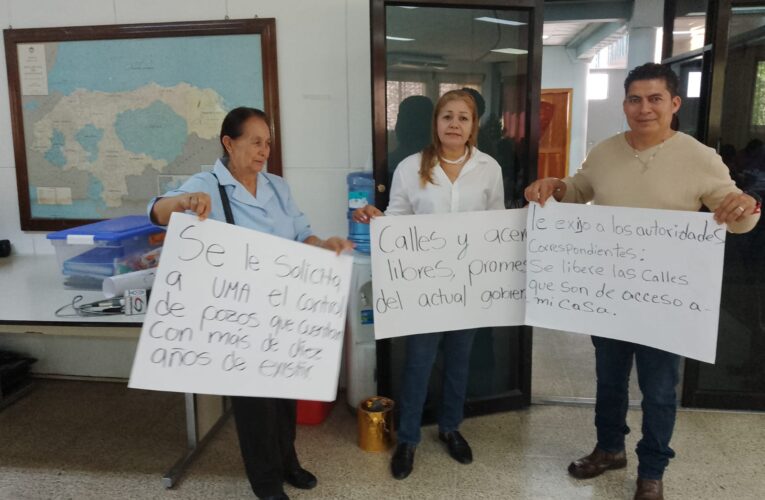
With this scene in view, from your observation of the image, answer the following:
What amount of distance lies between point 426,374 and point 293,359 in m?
0.69

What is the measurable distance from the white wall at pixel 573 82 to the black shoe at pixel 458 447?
6923 mm

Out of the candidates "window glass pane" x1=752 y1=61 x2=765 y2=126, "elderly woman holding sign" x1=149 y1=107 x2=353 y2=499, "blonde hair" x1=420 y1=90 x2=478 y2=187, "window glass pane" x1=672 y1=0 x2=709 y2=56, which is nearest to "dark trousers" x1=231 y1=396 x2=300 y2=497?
"elderly woman holding sign" x1=149 y1=107 x2=353 y2=499

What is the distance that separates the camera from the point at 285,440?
206 centimetres

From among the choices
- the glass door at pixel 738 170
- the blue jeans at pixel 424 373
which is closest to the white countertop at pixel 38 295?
the blue jeans at pixel 424 373

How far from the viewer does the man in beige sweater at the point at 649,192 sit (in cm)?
175

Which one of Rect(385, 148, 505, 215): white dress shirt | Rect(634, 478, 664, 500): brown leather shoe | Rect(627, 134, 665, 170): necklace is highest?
Rect(627, 134, 665, 170): necklace

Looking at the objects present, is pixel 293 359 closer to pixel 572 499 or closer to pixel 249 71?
pixel 572 499

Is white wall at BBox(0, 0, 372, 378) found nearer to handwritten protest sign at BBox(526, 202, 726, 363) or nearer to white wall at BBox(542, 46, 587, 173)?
handwritten protest sign at BBox(526, 202, 726, 363)

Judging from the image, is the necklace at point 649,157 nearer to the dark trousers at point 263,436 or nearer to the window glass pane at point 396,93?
the window glass pane at point 396,93

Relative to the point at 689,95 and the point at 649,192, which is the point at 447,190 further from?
the point at 689,95

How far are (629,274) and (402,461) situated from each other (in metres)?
1.12

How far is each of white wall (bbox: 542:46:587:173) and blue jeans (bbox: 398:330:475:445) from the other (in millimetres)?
6943

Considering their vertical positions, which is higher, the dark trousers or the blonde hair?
the blonde hair

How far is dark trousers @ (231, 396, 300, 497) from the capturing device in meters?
1.82
